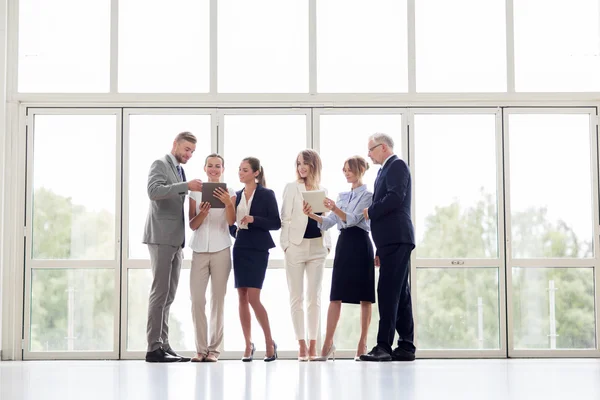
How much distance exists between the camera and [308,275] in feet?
19.3

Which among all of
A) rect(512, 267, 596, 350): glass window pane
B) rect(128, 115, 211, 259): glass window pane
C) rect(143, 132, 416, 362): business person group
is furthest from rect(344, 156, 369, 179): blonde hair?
rect(512, 267, 596, 350): glass window pane

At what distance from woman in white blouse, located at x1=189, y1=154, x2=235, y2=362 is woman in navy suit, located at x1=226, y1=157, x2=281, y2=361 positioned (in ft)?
0.29

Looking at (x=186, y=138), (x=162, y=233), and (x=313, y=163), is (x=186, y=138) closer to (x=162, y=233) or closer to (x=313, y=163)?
(x=162, y=233)

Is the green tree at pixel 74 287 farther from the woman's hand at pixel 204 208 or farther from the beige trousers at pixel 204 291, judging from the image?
the woman's hand at pixel 204 208

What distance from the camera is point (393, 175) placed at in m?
5.73

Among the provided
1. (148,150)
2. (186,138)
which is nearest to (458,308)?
(186,138)

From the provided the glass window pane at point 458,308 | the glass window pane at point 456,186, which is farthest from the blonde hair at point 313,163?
the glass window pane at point 458,308

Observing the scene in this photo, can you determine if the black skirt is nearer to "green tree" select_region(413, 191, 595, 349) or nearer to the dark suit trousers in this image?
the dark suit trousers

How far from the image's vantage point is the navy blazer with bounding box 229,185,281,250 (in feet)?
19.2

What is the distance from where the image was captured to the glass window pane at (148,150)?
6961mm

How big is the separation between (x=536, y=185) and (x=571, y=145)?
46 centimetres
